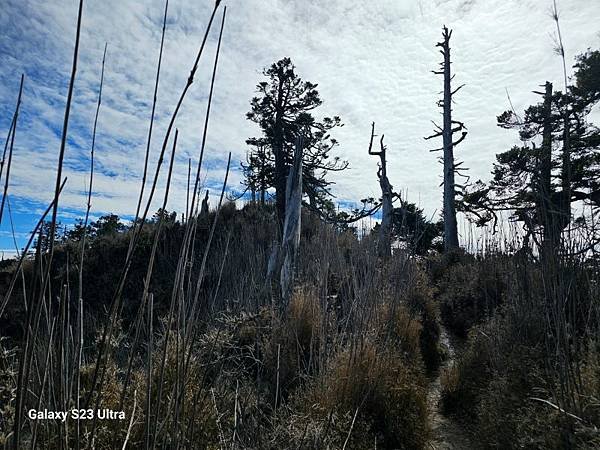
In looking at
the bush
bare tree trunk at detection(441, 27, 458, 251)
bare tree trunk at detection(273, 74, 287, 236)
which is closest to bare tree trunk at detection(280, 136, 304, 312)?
the bush

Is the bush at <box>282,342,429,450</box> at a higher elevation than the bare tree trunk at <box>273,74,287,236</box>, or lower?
lower

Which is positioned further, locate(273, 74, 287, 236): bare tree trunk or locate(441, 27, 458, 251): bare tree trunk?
locate(273, 74, 287, 236): bare tree trunk

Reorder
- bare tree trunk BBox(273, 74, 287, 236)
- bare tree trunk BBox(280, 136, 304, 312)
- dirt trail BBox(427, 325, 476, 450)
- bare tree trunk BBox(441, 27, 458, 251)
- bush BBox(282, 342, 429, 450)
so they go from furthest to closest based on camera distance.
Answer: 1. bare tree trunk BBox(273, 74, 287, 236)
2. bare tree trunk BBox(441, 27, 458, 251)
3. bare tree trunk BBox(280, 136, 304, 312)
4. dirt trail BBox(427, 325, 476, 450)
5. bush BBox(282, 342, 429, 450)

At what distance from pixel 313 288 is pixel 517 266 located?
2.02 meters

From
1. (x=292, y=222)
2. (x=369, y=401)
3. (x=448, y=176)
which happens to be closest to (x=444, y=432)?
(x=369, y=401)

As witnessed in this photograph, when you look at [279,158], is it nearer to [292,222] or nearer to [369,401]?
[292,222]

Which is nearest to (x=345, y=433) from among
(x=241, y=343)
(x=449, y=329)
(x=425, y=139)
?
(x=241, y=343)

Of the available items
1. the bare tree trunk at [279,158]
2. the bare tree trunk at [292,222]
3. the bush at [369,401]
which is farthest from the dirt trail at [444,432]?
the bare tree trunk at [279,158]

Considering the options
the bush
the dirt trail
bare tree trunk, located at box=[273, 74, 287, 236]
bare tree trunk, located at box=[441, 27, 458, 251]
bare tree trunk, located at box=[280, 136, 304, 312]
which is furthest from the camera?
bare tree trunk, located at box=[273, 74, 287, 236]

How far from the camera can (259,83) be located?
13406mm

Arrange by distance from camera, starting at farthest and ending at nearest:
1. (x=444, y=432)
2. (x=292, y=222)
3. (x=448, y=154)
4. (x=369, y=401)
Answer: (x=448, y=154) < (x=292, y=222) < (x=444, y=432) < (x=369, y=401)

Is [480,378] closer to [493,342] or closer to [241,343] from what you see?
[493,342]

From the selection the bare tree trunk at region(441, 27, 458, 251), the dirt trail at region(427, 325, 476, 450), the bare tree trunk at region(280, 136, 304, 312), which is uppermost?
the bare tree trunk at region(441, 27, 458, 251)

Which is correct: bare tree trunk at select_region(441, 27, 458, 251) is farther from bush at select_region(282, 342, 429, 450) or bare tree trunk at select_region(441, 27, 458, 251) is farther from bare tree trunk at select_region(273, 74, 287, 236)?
bush at select_region(282, 342, 429, 450)
